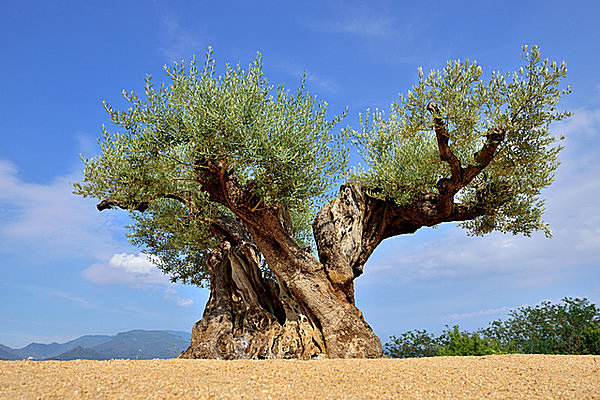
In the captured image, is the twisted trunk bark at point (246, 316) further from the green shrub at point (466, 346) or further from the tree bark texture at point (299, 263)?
the green shrub at point (466, 346)

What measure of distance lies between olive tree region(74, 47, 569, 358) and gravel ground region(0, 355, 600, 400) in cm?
499

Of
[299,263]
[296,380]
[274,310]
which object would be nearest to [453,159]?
[299,263]

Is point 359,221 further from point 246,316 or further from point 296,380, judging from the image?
point 296,380

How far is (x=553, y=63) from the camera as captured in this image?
1149 centimetres

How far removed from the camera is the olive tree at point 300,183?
463 inches

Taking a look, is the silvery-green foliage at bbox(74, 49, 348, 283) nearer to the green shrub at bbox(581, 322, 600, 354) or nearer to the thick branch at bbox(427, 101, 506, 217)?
the thick branch at bbox(427, 101, 506, 217)

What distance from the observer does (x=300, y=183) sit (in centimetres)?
1186

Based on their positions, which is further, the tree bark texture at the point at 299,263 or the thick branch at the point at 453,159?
the tree bark texture at the point at 299,263

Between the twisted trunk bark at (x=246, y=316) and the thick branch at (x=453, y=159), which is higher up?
the thick branch at (x=453, y=159)

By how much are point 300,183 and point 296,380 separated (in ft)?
20.1

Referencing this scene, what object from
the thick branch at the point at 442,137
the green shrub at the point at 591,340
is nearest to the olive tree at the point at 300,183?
the thick branch at the point at 442,137

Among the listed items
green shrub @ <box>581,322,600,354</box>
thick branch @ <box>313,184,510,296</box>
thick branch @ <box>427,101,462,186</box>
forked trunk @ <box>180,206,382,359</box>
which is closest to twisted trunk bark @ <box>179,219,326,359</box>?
forked trunk @ <box>180,206,382,359</box>

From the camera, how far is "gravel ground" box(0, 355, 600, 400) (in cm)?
579

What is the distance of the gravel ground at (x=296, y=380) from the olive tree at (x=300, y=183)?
4986 mm
